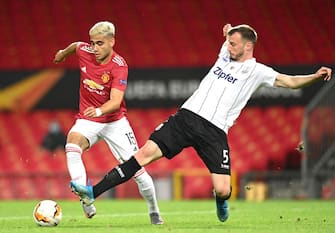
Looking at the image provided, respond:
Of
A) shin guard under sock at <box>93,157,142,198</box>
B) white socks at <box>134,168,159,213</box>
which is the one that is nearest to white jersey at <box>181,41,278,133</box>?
shin guard under sock at <box>93,157,142,198</box>

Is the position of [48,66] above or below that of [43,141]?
above

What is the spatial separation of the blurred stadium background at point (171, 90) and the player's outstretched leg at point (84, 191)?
32.4 feet

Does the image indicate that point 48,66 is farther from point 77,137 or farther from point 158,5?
point 77,137

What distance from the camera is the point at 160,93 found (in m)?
21.1

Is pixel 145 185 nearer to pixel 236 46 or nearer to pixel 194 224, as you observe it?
pixel 194 224

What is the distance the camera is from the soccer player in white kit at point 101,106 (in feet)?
30.7

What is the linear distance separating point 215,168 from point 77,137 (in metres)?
1.41

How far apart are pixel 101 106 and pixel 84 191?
37.5 inches

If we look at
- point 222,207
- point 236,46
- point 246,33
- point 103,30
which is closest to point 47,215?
point 222,207

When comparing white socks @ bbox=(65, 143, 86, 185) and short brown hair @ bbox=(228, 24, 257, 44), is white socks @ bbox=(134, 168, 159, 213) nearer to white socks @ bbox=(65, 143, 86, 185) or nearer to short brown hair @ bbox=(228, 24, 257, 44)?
white socks @ bbox=(65, 143, 86, 185)

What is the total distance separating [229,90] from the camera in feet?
30.0

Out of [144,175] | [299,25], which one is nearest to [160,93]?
[299,25]

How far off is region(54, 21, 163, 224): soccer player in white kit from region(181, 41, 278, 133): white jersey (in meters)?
0.78

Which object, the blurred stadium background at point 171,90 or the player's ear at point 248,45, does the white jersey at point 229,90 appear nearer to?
the player's ear at point 248,45
